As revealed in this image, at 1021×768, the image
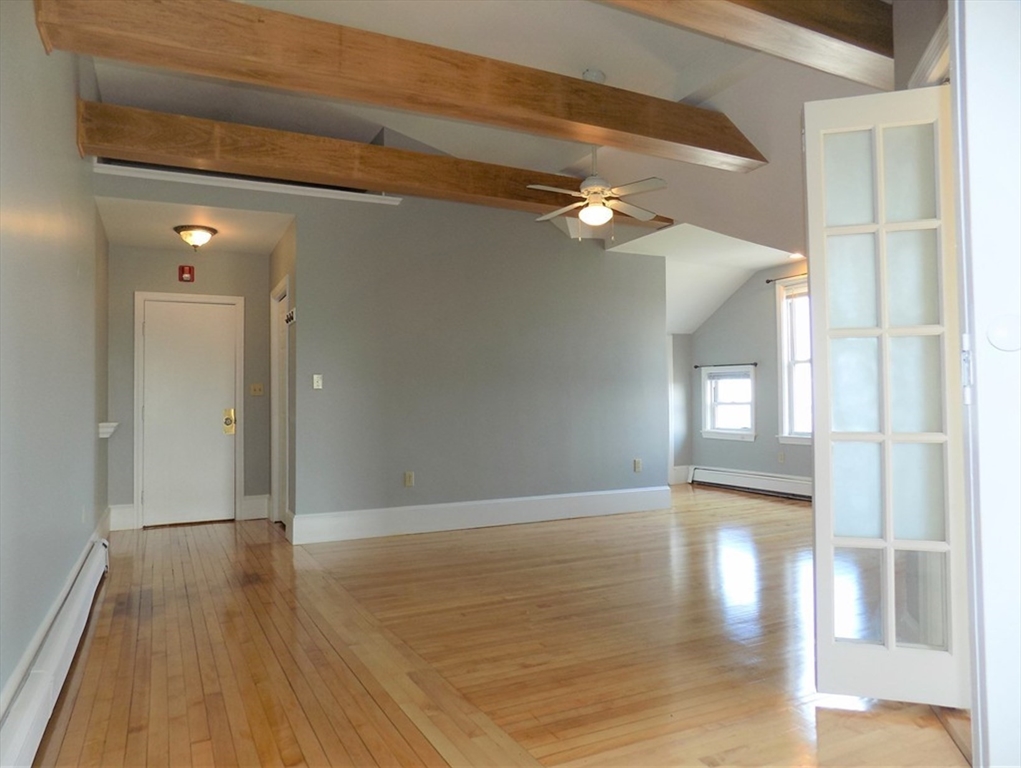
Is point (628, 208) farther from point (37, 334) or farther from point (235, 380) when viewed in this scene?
point (235, 380)

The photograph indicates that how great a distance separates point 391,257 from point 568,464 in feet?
8.71

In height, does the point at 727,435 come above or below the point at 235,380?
below

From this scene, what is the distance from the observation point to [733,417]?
907cm

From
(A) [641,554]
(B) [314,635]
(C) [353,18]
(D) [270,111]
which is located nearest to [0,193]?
(B) [314,635]

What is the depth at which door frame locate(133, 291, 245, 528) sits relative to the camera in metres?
6.16

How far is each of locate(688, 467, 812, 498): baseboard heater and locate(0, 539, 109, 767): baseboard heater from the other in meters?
6.77

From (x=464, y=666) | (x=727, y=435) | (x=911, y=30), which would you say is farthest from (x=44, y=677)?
(x=727, y=435)

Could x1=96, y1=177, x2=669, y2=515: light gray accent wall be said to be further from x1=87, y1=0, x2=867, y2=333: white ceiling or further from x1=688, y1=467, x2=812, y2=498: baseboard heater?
x1=688, y1=467, x2=812, y2=498: baseboard heater

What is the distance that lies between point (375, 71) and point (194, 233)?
2.83 metres

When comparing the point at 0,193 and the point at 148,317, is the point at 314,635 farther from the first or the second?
the point at 148,317

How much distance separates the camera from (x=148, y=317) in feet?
20.5

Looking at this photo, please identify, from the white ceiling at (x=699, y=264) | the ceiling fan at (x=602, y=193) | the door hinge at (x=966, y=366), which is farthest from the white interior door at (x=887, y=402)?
the white ceiling at (x=699, y=264)

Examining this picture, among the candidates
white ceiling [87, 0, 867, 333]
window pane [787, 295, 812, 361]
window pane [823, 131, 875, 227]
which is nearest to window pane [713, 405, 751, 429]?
window pane [787, 295, 812, 361]

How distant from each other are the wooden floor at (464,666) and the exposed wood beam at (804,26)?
9.08 feet
